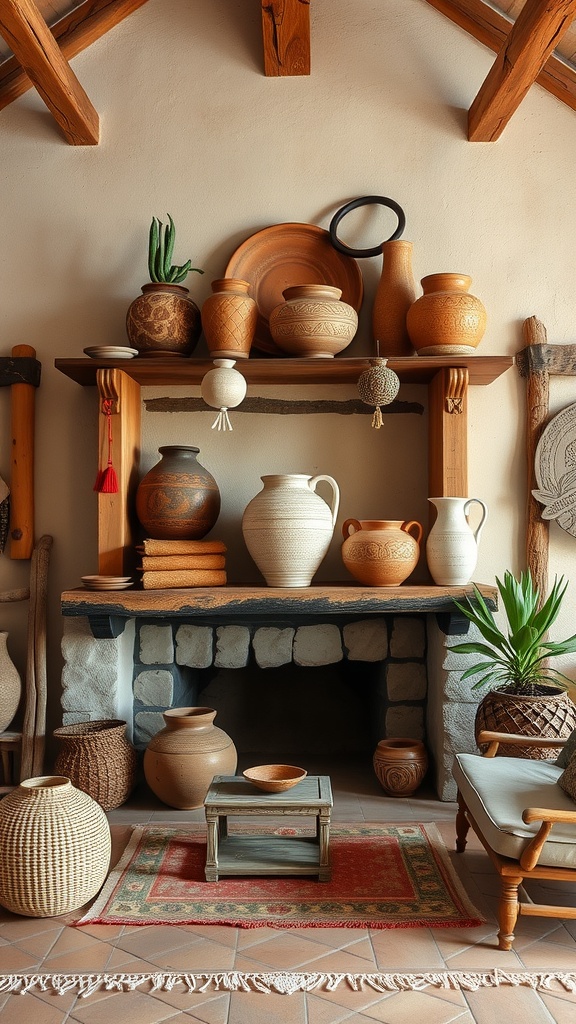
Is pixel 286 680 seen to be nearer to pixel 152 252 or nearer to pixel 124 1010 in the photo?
pixel 152 252

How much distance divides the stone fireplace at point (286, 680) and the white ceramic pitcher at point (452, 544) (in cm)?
19

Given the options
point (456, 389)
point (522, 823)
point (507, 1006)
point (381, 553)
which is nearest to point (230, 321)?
point (456, 389)

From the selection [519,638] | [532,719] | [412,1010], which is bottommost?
[412,1010]

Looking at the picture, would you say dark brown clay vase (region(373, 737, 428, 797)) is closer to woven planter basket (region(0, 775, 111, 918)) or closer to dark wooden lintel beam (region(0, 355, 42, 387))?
woven planter basket (region(0, 775, 111, 918))

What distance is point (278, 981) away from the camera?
221cm

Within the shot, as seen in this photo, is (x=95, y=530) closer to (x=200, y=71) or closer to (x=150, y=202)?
(x=150, y=202)

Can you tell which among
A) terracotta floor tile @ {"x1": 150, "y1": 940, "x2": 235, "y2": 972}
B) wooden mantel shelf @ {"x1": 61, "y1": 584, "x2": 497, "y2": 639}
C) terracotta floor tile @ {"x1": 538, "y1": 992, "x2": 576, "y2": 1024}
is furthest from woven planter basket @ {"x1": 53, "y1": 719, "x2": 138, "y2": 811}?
terracotta floor tile @ {"x1": 538, "y1": 992, "x2": 576, "y2": 1024}

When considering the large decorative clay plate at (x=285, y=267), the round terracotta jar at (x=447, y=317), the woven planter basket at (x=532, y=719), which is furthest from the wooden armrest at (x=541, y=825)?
the large decorative clay plate at (x=285, y=267)

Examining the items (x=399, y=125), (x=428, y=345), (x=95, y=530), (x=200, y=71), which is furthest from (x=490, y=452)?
(x=200, y=71)

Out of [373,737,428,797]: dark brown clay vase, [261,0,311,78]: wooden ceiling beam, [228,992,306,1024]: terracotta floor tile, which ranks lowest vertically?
[228,992,306,1024]: terracotta floor tile

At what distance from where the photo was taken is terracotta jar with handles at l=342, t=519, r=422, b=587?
3.56 m

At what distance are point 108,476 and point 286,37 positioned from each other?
6.86ft

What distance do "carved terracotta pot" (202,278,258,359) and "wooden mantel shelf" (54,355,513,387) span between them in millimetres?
80

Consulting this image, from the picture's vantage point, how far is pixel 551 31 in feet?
10.3
